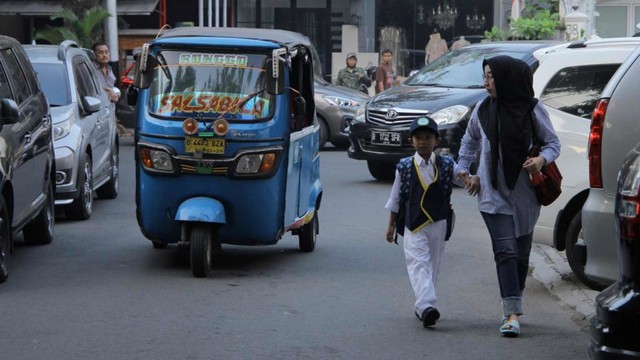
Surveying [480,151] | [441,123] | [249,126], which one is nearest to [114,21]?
[441,123]

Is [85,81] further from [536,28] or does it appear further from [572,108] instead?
[536,28]

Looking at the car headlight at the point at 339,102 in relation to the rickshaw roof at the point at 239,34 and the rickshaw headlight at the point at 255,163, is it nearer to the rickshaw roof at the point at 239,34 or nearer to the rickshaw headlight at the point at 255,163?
the rickshaw roof at the point at 239,34

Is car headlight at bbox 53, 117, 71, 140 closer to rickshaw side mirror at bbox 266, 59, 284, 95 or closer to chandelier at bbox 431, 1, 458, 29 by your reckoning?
rickshaw side mirror at bbox 266, 59, 284, 95

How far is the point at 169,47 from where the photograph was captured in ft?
35.6

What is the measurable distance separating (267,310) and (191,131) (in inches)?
76.2

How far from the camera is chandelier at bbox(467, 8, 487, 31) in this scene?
37.8 meters

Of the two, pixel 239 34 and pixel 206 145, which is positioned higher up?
pixel 239 34

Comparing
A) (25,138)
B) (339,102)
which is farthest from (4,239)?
(339,102)

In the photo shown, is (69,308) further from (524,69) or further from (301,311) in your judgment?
(524,69)

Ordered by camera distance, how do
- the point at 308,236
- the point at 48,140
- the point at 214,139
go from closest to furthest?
the point at 214,139
the point at 308,236
the point at 48,140

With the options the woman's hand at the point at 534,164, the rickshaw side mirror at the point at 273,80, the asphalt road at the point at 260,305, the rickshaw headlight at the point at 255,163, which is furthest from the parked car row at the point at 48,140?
the woman's hand at the point at 534,164

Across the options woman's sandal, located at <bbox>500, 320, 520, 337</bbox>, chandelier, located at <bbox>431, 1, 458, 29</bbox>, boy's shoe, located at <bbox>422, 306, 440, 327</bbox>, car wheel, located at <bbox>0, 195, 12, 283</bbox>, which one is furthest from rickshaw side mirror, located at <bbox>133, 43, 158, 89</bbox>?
chandelier, located at <bbox>431, 1, 458, 29</bbox>

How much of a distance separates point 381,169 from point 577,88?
825cm

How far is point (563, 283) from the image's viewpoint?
10.4 meters
